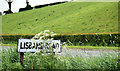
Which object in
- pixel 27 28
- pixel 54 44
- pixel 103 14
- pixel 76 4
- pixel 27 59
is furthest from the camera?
pixel 76 4

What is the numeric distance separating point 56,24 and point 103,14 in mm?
7763

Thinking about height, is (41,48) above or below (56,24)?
above

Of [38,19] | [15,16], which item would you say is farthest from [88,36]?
[15,16]

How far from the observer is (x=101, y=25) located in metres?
26.0

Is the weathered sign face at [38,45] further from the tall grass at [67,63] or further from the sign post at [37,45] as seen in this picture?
the tall grass at [67,63]

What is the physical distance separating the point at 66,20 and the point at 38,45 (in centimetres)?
2496

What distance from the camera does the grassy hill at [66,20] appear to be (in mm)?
26344

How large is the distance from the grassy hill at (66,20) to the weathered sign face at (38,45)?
61.2ft

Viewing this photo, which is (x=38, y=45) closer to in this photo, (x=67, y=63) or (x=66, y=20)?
(x=67, y=63)

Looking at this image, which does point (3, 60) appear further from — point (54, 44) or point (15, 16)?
point (15, 16)

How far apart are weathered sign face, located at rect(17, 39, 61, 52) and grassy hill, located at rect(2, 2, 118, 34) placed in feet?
61.2

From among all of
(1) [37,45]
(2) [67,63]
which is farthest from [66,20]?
(2) [67,63]

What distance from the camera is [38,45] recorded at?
658 centimetres

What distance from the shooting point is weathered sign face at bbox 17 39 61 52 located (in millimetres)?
6334
